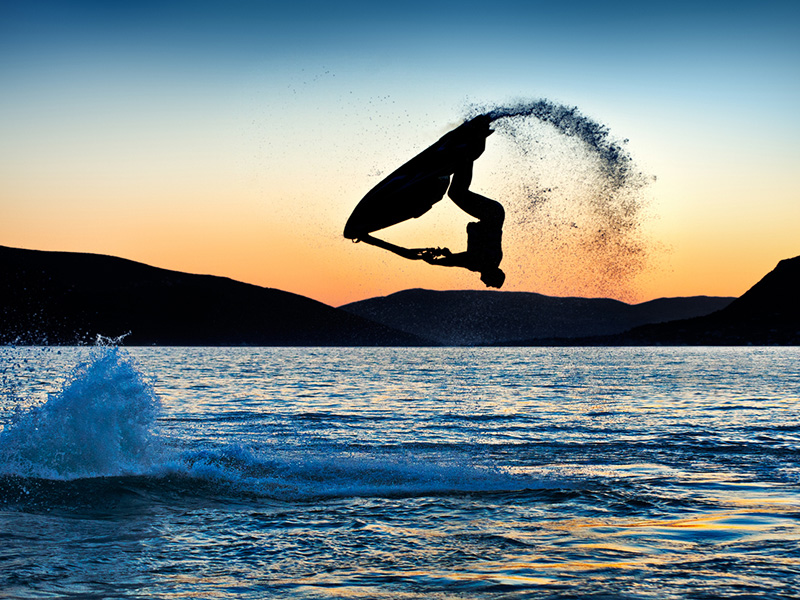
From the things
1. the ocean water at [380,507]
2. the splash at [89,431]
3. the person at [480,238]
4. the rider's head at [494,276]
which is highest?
the person at [480,238]

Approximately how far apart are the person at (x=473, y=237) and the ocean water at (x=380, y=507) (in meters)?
4.17

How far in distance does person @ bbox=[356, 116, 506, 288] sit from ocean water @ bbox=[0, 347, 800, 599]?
Answer: 417 centimetres

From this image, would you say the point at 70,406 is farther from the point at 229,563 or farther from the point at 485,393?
the point at 485,393

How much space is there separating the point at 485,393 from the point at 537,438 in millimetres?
24809

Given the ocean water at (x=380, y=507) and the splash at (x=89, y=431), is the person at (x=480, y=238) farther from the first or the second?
the splash at (x=89, y=431)

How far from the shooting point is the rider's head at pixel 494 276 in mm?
10836

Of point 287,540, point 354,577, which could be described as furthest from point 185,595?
point 287,540

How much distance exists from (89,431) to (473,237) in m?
11.5

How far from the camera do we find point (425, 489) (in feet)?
52.1

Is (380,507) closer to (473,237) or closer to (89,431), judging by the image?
(473,237)

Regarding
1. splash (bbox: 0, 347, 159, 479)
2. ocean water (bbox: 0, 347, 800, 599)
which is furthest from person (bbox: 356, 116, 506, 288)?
splash (bbox: 0, 347, 159, 479)

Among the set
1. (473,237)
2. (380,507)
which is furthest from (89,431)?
(473,237)

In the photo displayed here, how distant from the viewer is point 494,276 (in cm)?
1086

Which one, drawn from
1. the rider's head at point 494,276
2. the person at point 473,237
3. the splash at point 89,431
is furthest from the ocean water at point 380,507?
the person at point 473,237
